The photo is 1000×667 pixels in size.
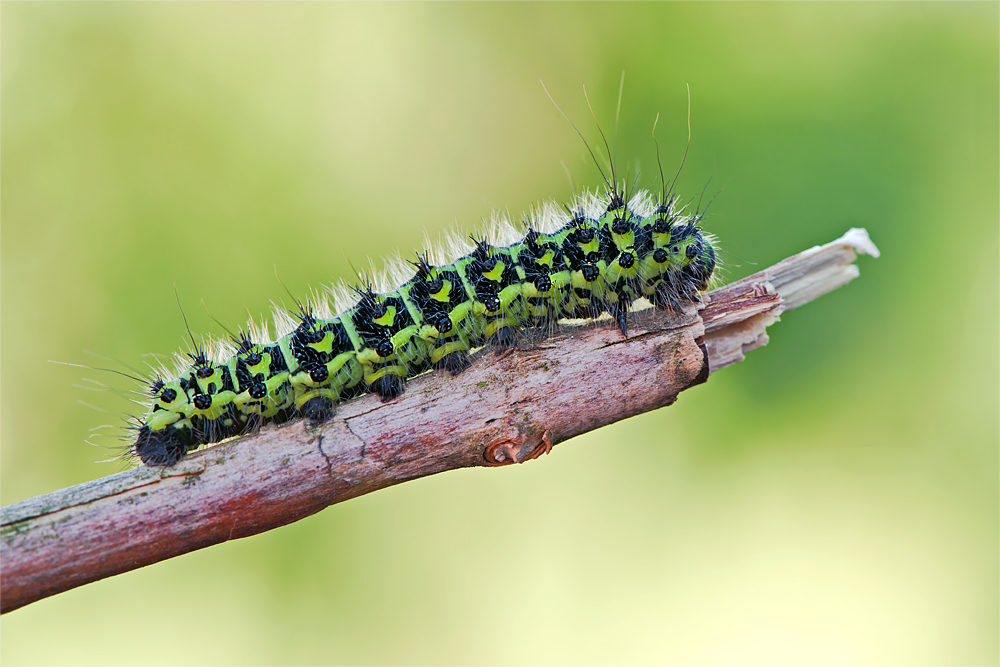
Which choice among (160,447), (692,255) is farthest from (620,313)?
(160,447)

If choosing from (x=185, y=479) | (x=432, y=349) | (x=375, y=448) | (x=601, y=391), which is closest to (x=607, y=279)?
(x=601, y=391)

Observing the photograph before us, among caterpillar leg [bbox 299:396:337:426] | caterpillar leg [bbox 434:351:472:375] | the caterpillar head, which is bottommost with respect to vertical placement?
A: caterpillar leg [bbox 299:396:337:426]

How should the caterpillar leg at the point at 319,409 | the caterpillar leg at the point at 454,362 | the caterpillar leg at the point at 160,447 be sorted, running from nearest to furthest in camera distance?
1. the caterpillar leg at the point at 160,447
2. the caterpillar leg at the point at 319,409
3. the caterpillar leg at the point at 454,362

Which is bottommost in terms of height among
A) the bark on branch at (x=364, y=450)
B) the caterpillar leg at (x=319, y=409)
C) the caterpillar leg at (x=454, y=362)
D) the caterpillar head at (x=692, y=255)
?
the bark on branch at (x=364, y=450)

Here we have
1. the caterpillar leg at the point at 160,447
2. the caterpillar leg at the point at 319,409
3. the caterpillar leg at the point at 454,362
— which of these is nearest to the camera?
the caterpillar leg at the point at 160,447

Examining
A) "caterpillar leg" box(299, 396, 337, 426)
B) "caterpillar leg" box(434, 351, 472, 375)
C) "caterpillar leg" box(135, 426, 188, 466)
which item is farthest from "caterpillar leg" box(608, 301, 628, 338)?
"caterpillar leg" box(135, 426, 188, 466)

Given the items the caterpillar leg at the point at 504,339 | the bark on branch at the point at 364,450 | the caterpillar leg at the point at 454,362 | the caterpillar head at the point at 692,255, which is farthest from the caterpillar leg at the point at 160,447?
the caterpillar head at the point at 692,255

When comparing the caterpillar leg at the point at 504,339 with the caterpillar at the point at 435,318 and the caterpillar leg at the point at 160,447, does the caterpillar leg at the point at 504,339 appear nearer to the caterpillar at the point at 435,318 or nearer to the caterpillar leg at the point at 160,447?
the caterpillar at the point at 435,318

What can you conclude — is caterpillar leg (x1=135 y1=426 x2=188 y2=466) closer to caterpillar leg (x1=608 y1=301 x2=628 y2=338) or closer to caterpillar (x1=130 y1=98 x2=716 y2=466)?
caterpillar (x1=130 y1=98 x2=716 y2=466)

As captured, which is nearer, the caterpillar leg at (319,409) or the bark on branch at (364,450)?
the bark on branch at (364,450)

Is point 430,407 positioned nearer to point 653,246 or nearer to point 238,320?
point 653,246
